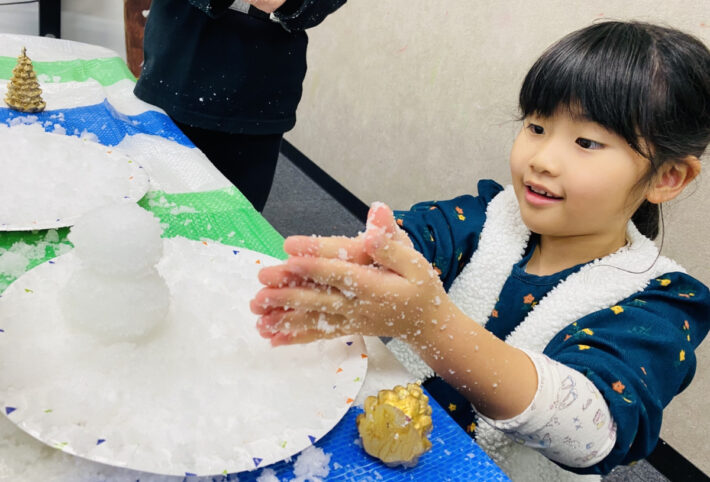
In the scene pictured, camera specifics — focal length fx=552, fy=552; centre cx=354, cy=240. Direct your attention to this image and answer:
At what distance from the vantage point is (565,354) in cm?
71

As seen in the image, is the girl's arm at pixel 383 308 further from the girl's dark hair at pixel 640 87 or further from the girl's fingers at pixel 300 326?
the girl's dark hair at pixel 640 87

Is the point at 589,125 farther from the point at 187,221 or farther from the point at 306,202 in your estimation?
the point at 306,202

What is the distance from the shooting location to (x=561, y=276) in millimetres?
906

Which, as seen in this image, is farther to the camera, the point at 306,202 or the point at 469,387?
the point at 306,202

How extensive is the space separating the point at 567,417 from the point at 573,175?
1.12 ft

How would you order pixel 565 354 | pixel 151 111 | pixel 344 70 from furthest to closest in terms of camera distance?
pixel 344 70
pixel 151 111
pixel 565 354

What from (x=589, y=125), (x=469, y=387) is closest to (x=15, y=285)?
(x=469, y=387)

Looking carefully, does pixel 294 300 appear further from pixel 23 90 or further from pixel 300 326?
pixel 23 90

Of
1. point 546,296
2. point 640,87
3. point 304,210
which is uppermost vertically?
point 640,87

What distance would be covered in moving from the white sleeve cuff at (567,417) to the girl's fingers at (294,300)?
273 millimetres

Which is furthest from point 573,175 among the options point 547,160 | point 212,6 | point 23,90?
point 23,90

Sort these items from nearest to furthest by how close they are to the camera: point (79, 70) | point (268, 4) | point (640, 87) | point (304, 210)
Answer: point (640, 87) < point (268, 4) < point (79, 70) < point (304, 210)

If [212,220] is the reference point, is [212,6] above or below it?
above

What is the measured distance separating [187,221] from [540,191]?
551mm
